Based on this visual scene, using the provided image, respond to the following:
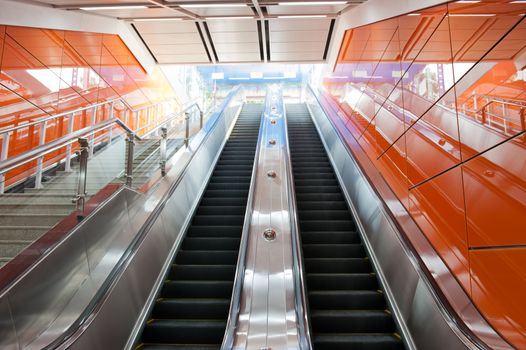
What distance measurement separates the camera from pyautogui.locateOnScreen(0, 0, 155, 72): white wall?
17.2ft

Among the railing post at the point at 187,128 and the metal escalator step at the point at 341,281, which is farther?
the railing post at the point at 187,128

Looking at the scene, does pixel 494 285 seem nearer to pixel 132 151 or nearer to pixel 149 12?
pixel 132 151

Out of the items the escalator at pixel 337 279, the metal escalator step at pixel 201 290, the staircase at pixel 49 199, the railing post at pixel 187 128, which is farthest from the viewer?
the railing post at pixel 187 128

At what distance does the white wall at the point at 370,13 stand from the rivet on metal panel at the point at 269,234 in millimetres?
2971

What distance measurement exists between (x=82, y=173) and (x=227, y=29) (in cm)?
690

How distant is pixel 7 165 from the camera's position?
2.46m

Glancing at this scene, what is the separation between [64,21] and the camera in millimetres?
6629

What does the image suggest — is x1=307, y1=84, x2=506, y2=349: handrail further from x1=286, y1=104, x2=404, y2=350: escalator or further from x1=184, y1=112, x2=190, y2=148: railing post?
x1=184, y1=112, x2=190, y2=148: railing post

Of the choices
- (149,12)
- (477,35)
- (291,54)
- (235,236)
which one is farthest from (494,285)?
(291,54)

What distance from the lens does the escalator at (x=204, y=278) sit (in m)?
2.98

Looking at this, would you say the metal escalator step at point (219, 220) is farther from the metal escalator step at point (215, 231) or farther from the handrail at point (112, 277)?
the handrail at point (112, 277)

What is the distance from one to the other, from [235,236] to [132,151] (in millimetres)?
1712

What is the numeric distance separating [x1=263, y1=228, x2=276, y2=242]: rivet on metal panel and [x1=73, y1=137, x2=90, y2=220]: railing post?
178 cm

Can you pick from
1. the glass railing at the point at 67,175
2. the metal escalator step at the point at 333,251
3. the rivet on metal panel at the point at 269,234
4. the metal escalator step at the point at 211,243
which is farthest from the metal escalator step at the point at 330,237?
the glass railing at the point at 67,175
